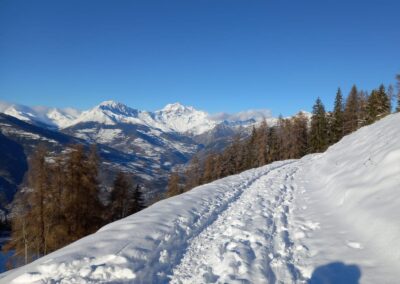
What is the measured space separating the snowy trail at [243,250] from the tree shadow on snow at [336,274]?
0.45 meters

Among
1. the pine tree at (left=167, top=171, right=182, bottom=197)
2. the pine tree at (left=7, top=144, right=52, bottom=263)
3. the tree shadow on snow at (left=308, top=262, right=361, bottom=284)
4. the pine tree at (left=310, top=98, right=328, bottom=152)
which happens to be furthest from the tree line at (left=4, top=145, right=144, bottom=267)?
the pine tree at (left=310, top=98, right=328, bottom=152)

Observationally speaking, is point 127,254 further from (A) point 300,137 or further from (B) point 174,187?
(A) point 300,137

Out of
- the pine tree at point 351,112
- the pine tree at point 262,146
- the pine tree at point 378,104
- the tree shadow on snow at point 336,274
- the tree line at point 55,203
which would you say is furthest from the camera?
the pine tree at point 262,146

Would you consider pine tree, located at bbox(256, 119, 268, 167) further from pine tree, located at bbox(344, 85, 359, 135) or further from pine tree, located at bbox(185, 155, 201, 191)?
Result: pine tree, located at bbox(344, 85, 359, 135)

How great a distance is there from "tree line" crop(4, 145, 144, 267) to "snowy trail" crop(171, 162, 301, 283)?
17.8m

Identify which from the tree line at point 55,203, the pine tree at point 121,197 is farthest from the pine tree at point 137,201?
the tree line at point 55,203

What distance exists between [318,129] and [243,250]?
61707 mm

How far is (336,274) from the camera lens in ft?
21.3

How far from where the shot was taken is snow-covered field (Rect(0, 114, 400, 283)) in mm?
6484

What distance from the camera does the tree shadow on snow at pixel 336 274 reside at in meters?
6.21

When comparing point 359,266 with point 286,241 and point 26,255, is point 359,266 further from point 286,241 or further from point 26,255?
point 26,255

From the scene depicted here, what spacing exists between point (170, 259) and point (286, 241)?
11.6 ft

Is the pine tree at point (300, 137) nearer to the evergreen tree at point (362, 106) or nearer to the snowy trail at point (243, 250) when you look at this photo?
the evergreen tree at point (362, 106)

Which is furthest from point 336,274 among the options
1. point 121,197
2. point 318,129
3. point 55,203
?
point 318,129
